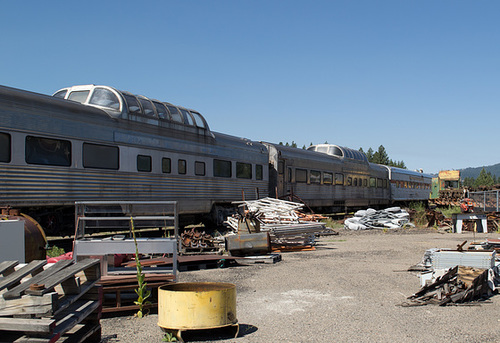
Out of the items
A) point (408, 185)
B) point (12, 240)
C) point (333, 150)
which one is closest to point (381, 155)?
point (408, 185)

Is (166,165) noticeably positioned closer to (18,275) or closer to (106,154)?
(106,154)

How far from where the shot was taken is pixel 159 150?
15633 mm

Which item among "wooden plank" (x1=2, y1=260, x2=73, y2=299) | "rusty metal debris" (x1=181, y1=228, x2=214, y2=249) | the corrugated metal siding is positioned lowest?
"rusty metal debris" (x1=181, y1=228, x2=214, y2=249)

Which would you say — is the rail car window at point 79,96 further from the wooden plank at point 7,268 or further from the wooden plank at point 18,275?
the wooden plank at point 18,275

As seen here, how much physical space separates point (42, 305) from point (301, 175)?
840 inches

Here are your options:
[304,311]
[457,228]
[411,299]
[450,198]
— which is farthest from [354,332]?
[450,198]

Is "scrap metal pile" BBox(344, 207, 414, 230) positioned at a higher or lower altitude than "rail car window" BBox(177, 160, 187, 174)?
lower

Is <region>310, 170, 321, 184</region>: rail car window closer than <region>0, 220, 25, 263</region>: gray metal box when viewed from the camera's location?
No

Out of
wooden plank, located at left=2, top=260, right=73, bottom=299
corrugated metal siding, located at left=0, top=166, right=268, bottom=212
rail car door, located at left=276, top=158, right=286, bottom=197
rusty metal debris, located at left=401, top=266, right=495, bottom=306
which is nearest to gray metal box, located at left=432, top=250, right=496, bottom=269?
rusty metal debris, located at left=401, top=266, right=495, bottom=306

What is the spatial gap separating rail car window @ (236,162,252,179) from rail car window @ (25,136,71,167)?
8405 millimetres

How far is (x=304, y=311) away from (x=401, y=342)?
1674mm

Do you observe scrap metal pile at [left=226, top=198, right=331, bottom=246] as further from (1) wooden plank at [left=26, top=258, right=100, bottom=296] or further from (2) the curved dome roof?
(2) the curved dome roof

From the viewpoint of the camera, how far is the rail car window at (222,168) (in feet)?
60.7

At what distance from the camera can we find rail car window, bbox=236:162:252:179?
20016 mm
